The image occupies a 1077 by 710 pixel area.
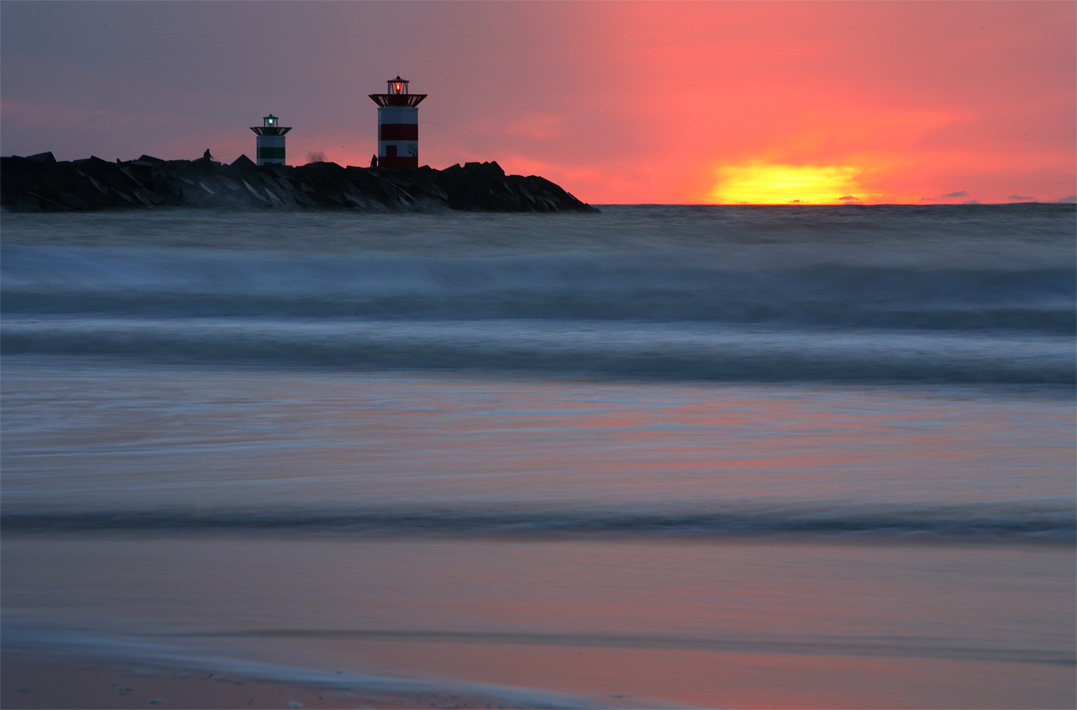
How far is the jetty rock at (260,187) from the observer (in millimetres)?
28062

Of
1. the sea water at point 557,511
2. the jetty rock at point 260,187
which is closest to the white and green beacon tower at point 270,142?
the jetty rock at point 260,187

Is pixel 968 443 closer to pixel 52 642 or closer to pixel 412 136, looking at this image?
pixel 52 642

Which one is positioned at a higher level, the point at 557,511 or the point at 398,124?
the point at 398,124

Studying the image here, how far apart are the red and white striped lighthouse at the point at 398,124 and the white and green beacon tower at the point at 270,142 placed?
526 centimetres

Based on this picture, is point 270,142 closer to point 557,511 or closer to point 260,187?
point 260,187

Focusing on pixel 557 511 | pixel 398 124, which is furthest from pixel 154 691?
pixel 398 124

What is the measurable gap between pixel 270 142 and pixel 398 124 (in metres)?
6.69

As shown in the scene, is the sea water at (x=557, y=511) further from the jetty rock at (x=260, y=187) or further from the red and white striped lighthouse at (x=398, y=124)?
the red and white striped lighthouse at (x=398, y=124)

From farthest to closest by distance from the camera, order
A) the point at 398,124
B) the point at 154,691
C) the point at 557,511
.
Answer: the point at 398,124 < the point at 557,511 < the point at 154,691

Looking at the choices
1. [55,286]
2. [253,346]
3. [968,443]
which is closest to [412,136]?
[55,286]

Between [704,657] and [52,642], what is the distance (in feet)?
3.15

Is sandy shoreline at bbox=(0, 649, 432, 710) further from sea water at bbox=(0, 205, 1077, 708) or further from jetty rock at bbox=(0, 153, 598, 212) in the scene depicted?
jetty rock at bbox=(0, 153, 598, 212)

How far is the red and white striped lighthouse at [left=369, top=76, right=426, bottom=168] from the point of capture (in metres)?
33.9

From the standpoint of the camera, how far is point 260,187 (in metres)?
32.3
